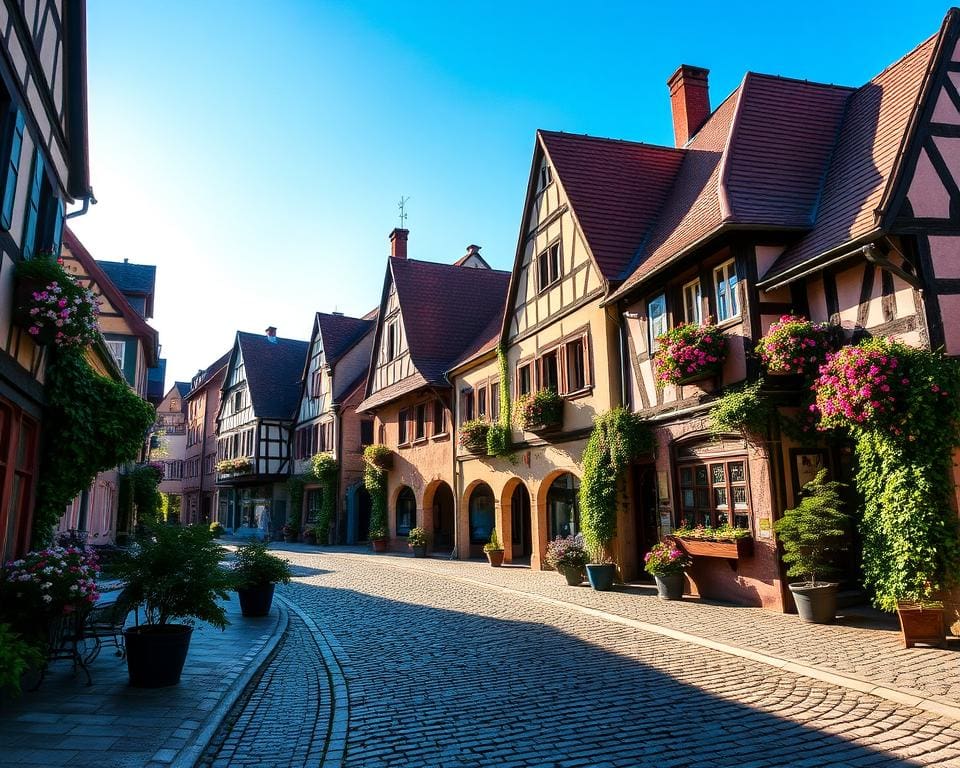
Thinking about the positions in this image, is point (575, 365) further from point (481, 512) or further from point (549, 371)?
point (481, 512)

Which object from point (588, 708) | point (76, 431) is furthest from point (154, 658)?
point (588, 708)

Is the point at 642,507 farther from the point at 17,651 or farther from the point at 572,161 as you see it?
the point at 17,651

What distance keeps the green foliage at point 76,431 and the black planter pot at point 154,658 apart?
10.2ft

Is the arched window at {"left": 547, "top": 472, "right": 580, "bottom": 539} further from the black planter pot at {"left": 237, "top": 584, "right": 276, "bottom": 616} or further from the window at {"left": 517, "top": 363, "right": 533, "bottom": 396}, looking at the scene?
the black planter pot at {"left": 237, "top": 584, "right": 276, "bottom": 616}

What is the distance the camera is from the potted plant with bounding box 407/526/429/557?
83.8 feet

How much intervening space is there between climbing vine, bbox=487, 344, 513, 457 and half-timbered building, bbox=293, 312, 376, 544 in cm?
1378

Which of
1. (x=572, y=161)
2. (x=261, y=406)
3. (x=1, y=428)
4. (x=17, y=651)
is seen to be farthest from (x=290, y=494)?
(x=17, y=651)

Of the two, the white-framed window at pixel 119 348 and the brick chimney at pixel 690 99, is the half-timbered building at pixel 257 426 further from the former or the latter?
the brick chimney at pixel 690 99

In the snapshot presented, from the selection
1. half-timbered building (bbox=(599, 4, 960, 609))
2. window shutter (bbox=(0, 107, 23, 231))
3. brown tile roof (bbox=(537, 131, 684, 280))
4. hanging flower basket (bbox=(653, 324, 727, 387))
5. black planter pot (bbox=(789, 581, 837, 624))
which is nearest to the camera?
window shutter (bbox=(0, 107, 23, 231))

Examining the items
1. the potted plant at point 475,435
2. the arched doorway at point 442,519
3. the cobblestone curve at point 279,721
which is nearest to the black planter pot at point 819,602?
the cobblestone curve at point 279,721

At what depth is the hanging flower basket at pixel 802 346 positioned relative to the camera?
10969 mm

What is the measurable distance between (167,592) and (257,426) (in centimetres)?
3347

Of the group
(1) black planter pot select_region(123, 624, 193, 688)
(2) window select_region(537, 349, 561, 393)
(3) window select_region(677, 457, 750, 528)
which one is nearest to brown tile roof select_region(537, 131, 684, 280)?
(2) window select_region(537, 349, 561, 393)

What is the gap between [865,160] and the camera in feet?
41.5
